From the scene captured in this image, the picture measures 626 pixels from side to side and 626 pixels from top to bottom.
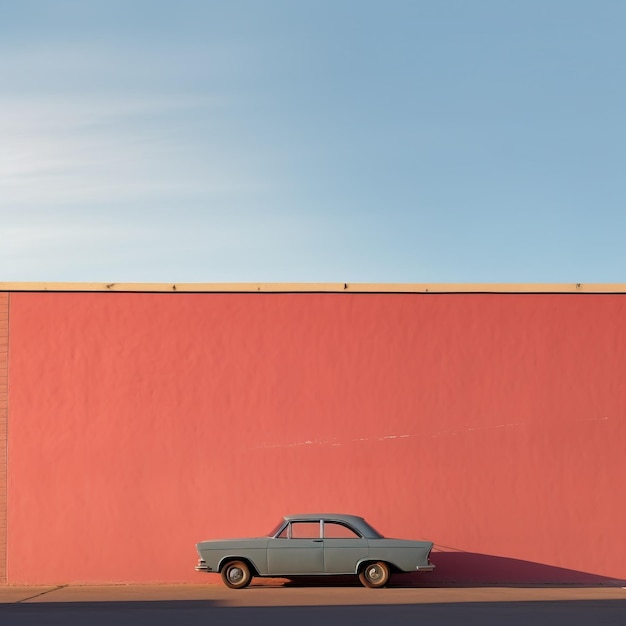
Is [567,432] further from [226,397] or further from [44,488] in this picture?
[44,488]

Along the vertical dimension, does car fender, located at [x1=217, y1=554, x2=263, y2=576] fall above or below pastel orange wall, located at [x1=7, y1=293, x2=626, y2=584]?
below

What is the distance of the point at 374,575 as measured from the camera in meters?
17.3

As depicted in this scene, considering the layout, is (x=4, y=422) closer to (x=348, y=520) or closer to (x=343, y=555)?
(x=348, y=520)

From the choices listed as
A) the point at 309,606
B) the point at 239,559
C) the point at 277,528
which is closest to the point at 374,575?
the point at 277,528

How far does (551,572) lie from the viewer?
742 inches

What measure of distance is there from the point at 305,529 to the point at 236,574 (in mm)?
1458

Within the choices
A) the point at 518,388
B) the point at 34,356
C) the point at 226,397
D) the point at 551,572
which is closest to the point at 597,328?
the point at 518,388

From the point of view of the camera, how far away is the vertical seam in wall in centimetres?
1867

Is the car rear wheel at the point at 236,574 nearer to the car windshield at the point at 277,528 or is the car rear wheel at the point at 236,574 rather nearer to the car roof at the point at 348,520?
the car windshield at the point at 277,528

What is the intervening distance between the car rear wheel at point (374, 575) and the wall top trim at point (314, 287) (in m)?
5.37

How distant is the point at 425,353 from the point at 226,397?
399cm

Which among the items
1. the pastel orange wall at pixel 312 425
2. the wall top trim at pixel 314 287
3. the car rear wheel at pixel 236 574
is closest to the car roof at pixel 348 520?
the car rear wheel at pixel 236 574

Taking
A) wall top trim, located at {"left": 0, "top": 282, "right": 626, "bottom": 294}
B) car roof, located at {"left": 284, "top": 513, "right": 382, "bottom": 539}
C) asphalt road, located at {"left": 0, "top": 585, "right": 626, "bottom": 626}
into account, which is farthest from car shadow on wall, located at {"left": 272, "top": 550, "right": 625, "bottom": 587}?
wall top trim, located at {"left": 0, "top": 282, "right": 626, "bottom": 294}

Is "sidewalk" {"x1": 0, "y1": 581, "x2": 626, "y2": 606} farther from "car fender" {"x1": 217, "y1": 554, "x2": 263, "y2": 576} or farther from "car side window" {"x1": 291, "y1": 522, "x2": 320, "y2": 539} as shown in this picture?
"car side window" {"x1": 291, "y1": 522, "x2": 320, "y2": 539}
